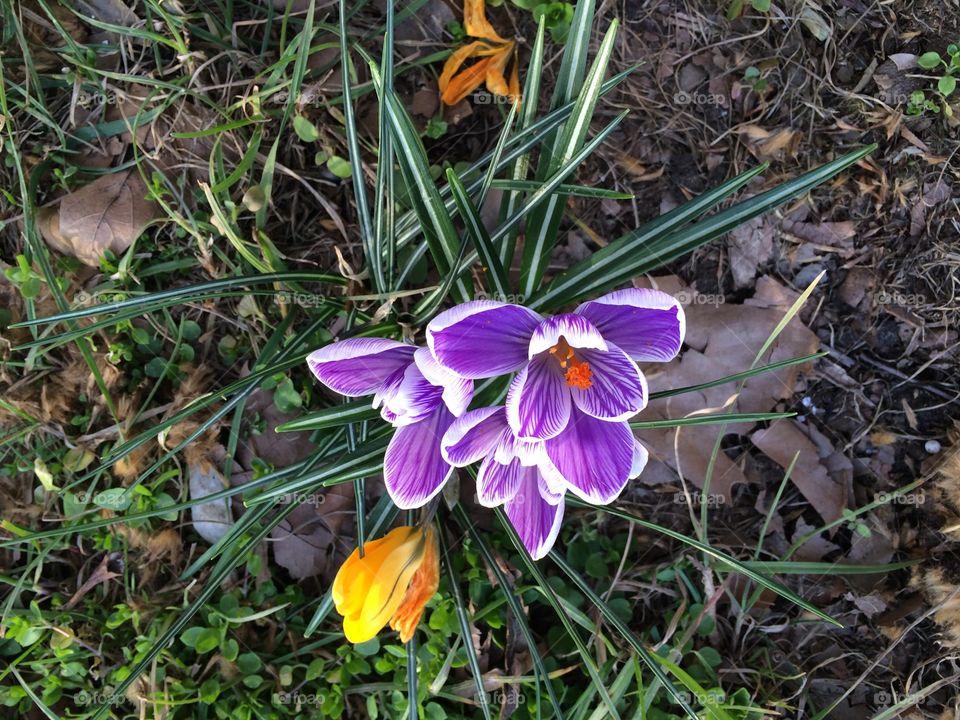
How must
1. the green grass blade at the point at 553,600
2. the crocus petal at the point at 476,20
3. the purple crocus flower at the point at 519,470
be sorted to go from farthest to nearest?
the crocus petal at the point at 476,20 → the green grass blade at the point at 553,600 → the purple crocus flower at the point at 519,470

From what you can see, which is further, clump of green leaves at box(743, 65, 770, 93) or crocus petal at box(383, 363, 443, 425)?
clump of green leaves at box(743, 65, 770, 93)

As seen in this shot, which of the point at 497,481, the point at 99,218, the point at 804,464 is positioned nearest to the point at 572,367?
the point at 497,481

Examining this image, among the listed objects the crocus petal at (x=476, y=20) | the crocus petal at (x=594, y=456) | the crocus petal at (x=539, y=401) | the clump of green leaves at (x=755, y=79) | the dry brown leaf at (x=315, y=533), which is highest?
the crocus petal at (x=476, y=20)

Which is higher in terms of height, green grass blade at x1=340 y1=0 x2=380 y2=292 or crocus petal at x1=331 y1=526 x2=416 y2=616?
green grass blade at x1=340 y1=0 x2=380 y2=292
